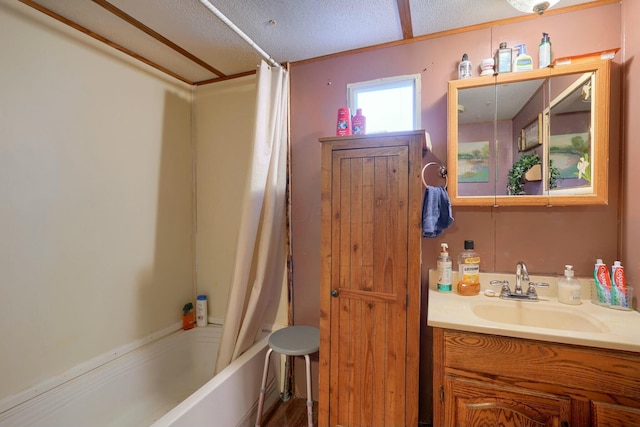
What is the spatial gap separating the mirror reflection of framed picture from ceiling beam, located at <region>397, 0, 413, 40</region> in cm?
77

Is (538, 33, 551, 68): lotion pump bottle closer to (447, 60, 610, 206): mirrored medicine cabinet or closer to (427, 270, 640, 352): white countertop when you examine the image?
(447, 60, 610, 206): mirrored medicine cabinet

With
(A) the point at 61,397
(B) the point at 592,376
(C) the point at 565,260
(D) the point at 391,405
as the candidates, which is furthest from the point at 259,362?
(C) the point at 565,260

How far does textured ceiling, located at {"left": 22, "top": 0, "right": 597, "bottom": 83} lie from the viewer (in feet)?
4.27

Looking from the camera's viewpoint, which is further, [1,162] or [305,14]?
[305,14]

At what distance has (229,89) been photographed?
2049 mm

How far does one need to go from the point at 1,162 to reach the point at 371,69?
73.1 inches

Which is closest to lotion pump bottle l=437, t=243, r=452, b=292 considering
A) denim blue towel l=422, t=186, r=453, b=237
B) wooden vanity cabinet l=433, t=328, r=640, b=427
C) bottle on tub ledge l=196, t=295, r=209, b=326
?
denim blue towel l=422, t=186, r=453, b=237

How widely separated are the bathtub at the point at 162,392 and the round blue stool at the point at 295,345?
132 millimetres

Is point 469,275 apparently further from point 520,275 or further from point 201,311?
point 201,311

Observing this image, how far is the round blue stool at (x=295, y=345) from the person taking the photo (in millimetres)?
1425

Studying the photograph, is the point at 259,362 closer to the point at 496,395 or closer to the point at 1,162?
the point at 496,395

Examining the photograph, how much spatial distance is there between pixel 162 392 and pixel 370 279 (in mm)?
1623

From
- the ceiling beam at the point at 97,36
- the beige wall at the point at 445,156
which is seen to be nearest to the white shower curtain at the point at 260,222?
the beige wall at the point at 445,156

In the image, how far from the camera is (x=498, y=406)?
1014 mm
